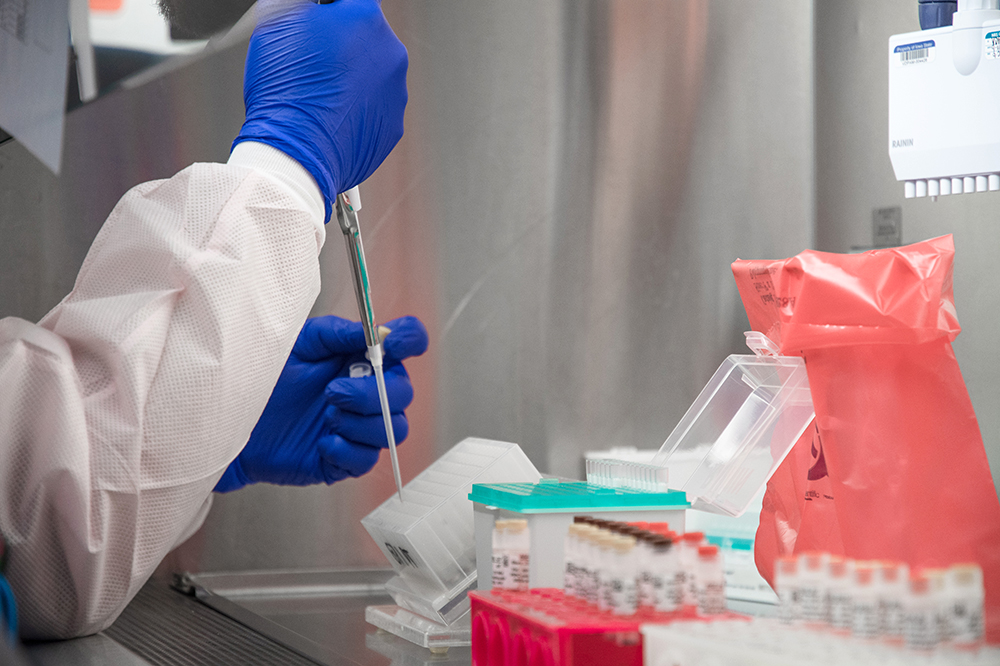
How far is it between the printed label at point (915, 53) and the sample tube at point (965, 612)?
0.79 metres

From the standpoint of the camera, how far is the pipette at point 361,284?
1276 mm

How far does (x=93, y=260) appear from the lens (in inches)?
39.5

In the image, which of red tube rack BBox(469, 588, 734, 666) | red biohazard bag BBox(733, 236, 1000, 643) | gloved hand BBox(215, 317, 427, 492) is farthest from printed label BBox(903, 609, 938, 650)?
gloved hand BBox(215, 317, 427, 492)

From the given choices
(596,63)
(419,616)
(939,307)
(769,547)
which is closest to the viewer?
(939,307)

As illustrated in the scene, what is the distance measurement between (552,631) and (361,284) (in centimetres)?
69

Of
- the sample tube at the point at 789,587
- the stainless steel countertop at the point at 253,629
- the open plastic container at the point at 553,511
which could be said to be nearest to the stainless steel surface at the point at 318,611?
the stainless steel countertop at the point at 253,629

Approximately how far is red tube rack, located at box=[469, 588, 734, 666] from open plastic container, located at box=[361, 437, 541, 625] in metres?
0.25

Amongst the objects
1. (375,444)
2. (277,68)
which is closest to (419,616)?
(375,444)

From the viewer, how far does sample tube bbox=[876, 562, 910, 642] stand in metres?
0.66

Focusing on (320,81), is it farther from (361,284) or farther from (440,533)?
(440,533)

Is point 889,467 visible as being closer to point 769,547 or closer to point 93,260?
point 769,547

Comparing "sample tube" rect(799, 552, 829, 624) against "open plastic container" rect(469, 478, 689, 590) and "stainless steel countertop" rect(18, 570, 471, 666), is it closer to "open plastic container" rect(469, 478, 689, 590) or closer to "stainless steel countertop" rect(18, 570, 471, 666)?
"open plastic container" rect(469, 478, 689, 590)

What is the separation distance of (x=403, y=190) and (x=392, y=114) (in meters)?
0.53

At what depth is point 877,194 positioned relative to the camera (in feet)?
5.72
